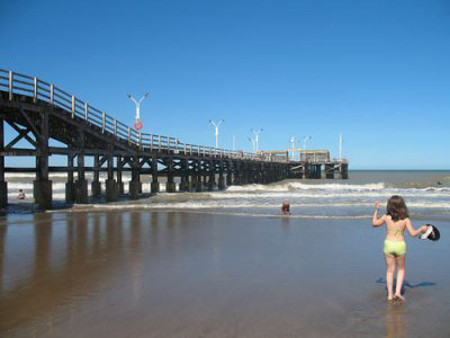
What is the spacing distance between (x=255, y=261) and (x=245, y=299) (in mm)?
2168

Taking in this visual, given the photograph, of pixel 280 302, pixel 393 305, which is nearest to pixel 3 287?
pixel 280 302

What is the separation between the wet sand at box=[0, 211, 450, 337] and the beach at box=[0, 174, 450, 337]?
2 cm

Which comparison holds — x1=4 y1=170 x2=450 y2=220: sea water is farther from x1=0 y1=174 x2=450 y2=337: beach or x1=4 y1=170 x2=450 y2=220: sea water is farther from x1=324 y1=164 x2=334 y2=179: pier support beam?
x1=324 y1=164 x2=334 y2=179: pier support beam

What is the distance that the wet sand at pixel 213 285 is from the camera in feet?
13.3

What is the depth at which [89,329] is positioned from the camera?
3.95 meters

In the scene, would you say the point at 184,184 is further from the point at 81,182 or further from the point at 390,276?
the point at 390,276

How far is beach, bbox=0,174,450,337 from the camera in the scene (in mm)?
4051

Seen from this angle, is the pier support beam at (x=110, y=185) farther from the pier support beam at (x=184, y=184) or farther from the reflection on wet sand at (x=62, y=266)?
the pier support beam at (x=184, y=184)

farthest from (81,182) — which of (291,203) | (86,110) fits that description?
(291,203)

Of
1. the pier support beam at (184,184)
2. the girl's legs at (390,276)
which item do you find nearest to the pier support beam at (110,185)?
the pier support beam at (184,184)

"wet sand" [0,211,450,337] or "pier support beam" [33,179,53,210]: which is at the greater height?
"pier support beam" [33,179,53,210]

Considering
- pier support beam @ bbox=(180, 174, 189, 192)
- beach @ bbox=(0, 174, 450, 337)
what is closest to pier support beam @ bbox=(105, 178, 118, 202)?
beach @ bbox=(0, 174, 450, 337)

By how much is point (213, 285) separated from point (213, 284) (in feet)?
0.17

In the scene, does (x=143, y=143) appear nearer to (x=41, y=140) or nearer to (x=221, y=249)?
(x=41, y=140)
